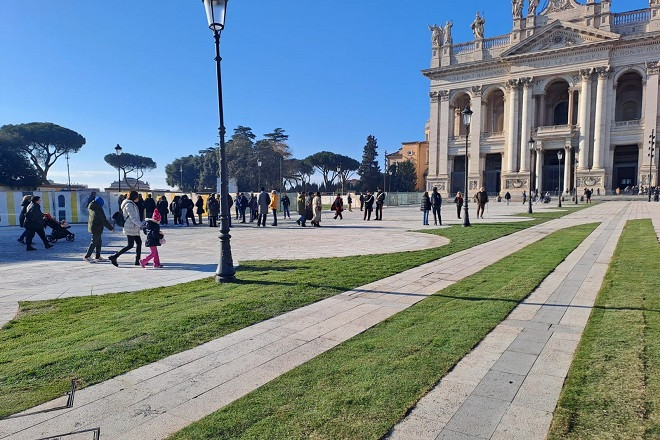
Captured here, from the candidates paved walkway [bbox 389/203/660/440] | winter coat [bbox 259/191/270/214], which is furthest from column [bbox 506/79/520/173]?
paved walkway [bbox 389/203/660/440]

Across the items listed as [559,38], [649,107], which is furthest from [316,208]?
[559,38]

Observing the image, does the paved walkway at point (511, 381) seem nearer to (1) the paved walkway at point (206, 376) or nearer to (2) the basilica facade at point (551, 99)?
(1) the paved walkway at point (206, 376)

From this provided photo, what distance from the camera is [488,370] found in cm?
364

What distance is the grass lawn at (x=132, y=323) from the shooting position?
3668 mm

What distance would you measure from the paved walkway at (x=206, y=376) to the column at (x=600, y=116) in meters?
54.6

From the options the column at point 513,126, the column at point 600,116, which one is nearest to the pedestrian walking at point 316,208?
the column at point 513,126

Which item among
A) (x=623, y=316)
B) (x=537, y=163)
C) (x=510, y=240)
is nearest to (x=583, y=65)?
(x=537, y=163)

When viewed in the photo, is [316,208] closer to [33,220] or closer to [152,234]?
[33,220]

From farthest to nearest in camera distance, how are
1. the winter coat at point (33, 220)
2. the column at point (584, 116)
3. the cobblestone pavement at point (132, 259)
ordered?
the column at point (584, 116)
the winter coat at point (33, 220)
the cobblestone pavement at point (132, 259)

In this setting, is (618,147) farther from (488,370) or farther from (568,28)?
(488,370)

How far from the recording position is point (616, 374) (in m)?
3.42

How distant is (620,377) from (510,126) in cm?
Result: 5930

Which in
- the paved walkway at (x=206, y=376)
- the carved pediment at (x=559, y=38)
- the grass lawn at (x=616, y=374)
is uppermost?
the carved pediment at (x=559, y=38)

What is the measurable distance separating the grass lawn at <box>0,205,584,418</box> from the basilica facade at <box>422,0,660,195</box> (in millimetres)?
48766
